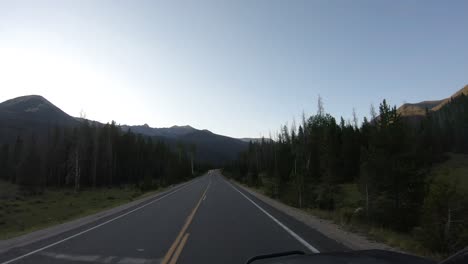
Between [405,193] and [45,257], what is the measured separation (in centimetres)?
1801

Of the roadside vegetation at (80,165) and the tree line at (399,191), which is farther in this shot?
the roadside vegetation at (80,165)

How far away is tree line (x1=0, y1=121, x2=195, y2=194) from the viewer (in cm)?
6581

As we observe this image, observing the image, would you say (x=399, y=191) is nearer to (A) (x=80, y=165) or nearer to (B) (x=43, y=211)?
(B) (x=43, y=211)

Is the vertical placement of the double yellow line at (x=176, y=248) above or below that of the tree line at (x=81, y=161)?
below

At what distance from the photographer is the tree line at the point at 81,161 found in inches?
2591

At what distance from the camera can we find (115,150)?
8650 centimetres

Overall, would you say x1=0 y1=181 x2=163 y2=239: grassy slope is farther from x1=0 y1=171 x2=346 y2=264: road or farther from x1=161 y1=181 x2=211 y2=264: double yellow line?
x1=161 y1=181 x2=211 y2=264: double yellow line

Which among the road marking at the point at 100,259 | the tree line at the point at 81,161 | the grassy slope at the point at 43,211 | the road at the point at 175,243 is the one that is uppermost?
the tree line at the point at 81,161

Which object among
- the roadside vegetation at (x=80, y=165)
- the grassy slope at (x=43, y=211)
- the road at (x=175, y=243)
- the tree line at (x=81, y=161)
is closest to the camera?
the road at (x=175, y=243)

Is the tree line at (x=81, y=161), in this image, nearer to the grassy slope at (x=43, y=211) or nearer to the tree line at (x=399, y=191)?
the grassy slope at (x=43, y=211)

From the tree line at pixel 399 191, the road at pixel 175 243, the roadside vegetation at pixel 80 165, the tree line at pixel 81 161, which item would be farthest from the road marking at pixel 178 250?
the tree line at pixel 81 161

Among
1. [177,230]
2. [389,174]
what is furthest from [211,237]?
[389,174]

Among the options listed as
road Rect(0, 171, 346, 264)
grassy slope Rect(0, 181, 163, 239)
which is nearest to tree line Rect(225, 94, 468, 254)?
road Rect(0, 171, 346, 264)

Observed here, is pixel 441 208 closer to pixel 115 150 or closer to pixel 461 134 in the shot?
pixel 115 150
